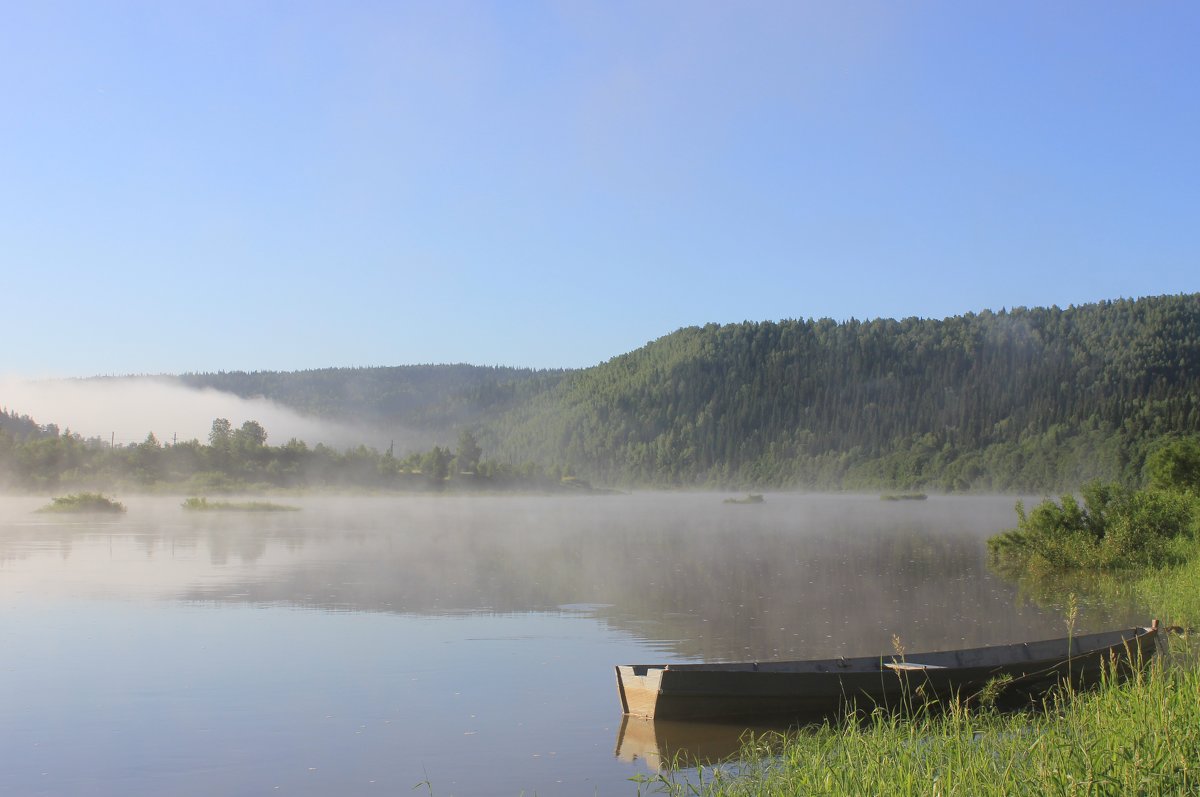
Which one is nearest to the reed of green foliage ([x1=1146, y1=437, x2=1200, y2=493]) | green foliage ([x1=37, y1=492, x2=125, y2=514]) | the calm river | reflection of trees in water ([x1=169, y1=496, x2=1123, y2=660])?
green foliage ([x1=37, y1=492, x2=125, y2=514])

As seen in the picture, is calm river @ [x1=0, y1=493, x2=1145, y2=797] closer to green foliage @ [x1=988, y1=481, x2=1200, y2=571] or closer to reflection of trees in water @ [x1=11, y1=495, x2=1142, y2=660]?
reflection of trees in water @ [x1=11, y1=495, x2=1142, y2=660]

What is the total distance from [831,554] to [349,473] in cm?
9269

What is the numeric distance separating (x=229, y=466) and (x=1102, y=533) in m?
100

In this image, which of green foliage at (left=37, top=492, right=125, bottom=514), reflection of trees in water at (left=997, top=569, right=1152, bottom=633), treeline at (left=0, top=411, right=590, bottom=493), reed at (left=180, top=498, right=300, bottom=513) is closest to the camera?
reflection of trees in water at (left=997, top=569, right=1152, bottom=633)

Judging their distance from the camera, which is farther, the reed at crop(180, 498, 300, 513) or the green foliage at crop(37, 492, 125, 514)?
the reed at crop(180, 498, 300, 513)

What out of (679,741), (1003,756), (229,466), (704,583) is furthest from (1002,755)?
(229,466)

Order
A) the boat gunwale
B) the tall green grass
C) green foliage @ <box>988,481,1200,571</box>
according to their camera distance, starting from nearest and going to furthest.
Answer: the tall green grass, the boat gunwale, green foliage @ <box>988,481,1200,571</box>

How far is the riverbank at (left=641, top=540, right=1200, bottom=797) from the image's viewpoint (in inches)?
339

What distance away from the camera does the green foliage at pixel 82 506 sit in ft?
245

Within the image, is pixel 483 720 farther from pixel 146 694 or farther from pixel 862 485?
pixel 862 485

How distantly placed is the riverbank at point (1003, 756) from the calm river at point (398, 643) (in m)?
2.01

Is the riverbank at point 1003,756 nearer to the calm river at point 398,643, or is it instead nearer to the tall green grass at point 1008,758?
the tall green grass at point 1008,758

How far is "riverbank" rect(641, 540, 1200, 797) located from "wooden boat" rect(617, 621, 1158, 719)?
39 cm

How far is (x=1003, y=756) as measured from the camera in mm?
10109
